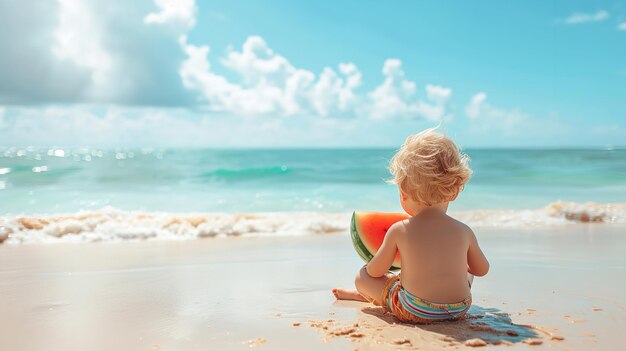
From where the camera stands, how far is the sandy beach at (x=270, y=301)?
2.56m

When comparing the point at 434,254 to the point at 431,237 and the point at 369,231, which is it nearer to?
the point at 431,237

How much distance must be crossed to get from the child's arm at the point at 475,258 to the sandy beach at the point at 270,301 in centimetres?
28

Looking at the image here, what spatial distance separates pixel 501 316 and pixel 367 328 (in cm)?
83

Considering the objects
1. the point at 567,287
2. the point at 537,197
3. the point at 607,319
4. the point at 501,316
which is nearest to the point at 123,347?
the point at 501,316

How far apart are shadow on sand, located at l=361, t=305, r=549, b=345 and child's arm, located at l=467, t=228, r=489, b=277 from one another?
0.89 feet

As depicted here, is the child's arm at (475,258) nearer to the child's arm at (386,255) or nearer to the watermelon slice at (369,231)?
the child's arm at (386,255)

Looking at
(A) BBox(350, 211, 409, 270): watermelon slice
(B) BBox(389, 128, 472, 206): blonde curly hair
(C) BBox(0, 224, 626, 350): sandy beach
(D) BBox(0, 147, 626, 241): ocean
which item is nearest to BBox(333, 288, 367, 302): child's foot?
(C) BBox(0, 224, 626, 350): sandy beach

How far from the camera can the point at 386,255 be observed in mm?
2816

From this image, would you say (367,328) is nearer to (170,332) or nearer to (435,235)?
(435,235)

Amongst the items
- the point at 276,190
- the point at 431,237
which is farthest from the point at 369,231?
the point at 276,190

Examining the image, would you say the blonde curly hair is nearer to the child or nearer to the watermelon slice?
the child

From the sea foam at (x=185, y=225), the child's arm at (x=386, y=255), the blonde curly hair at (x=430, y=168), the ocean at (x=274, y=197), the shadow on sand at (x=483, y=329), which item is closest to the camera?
the shadow on sand at (x=483, y=329)

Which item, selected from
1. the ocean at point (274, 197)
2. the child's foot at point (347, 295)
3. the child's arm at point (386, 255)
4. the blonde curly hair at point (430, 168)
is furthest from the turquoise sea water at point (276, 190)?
the blonde curly hair at point (430, 168)

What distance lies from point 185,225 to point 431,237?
5048mm
